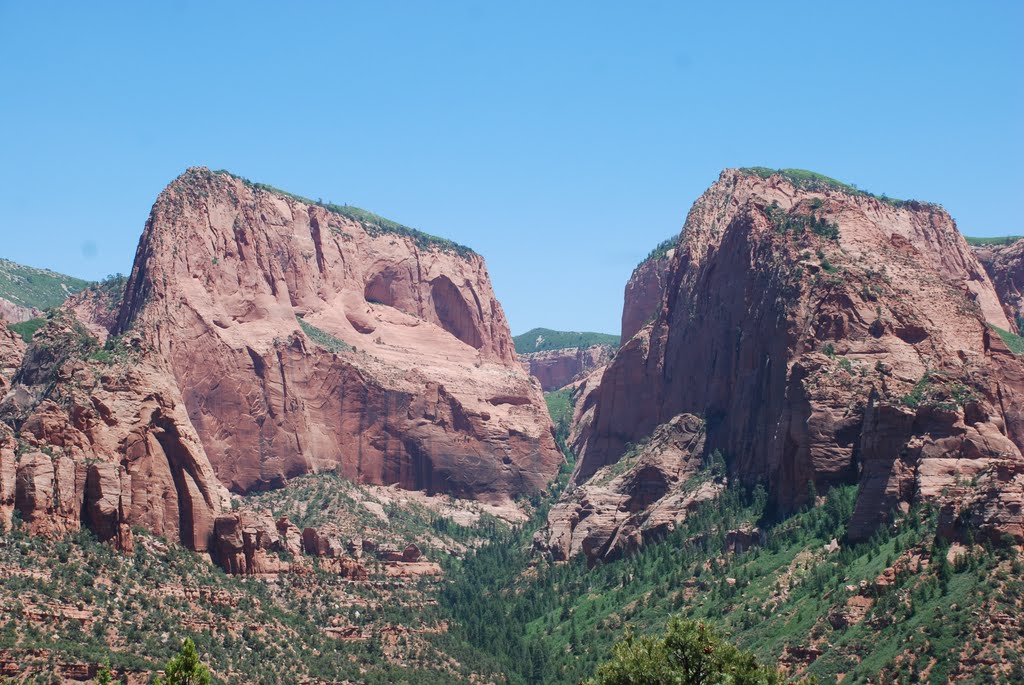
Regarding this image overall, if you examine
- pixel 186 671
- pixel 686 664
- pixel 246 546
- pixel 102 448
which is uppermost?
pixel 102 448

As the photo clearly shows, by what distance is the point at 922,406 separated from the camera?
579ft

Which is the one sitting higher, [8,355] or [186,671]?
[8,355]

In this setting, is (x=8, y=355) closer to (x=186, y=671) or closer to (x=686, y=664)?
(x=186, y=671)

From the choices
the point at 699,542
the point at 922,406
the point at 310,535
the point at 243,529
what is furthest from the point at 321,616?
the point at 922,406

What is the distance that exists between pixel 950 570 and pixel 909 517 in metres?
18.9

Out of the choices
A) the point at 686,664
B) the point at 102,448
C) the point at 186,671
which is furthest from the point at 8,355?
the point at 686,664

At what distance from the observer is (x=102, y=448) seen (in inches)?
6393

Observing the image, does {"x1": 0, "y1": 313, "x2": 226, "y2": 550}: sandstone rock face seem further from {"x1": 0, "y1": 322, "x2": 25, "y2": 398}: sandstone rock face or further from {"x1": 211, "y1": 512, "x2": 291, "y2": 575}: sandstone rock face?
{"x1": 0, "y1": 322, "x2": 25, "y2": 398}: sandstone rock face

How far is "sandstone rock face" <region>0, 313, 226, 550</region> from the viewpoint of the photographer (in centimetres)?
15400

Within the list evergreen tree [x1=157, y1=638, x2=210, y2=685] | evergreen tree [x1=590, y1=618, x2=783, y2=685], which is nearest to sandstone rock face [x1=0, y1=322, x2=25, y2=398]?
evergreen tree [x1=157, y1=638, x2=210, y2=685]

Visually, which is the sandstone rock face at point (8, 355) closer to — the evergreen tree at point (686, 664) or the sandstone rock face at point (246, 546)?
the sandstone rock face at point (246, 546)

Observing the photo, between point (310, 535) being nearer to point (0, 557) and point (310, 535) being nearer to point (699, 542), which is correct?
point (699, 542)

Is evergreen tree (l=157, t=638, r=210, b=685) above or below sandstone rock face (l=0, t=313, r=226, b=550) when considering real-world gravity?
below

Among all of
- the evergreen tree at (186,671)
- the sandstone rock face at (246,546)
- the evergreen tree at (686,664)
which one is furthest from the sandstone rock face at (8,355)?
the evergreen tree at (686,664)
